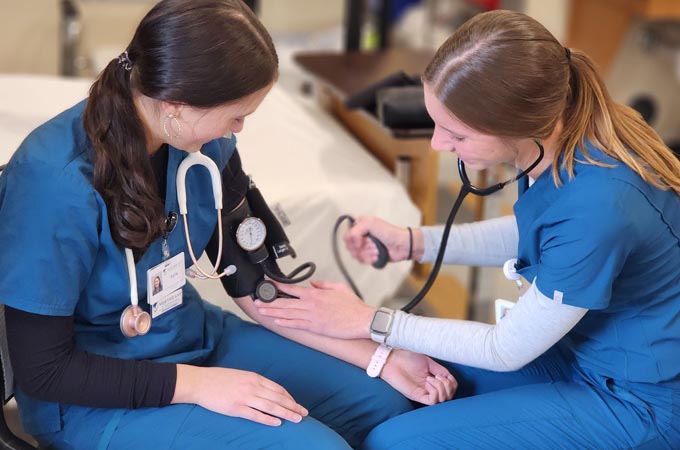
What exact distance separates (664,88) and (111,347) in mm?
3710

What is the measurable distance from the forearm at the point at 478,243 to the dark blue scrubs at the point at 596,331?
0.21m

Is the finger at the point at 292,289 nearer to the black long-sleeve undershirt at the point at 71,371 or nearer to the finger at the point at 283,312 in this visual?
the finger at the point at 283,312

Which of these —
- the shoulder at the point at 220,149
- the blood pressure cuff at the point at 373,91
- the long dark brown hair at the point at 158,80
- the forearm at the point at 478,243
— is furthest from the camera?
the blood pressure cuff at the point at 373,91

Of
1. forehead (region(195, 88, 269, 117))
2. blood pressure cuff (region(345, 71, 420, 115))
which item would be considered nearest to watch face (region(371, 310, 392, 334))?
forehead (region(195, 88, 269, 117))

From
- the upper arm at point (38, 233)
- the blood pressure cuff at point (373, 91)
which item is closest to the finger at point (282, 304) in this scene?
the upper arm at point (38, 233)

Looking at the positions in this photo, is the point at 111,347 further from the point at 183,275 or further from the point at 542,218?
the point at 542,218

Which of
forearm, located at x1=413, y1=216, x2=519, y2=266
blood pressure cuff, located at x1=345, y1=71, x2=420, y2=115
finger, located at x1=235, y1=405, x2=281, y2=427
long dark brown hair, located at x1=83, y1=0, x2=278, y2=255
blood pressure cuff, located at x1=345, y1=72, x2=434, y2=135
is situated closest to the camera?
long dark brown hair, located at x1=83, y1=0, x2=278, y2=255

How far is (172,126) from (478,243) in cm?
70

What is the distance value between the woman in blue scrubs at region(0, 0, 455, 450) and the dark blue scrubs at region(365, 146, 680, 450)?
26cm

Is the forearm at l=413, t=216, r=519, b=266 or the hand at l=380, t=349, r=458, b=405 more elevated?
the forearm at l=413, t=216, r=519, b=266

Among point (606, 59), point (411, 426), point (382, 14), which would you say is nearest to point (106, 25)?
point (382, 14)

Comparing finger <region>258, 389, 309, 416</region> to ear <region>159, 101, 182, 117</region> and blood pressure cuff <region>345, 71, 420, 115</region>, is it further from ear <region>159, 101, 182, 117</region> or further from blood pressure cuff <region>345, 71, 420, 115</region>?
blood pressure cuff <region>345, 71, 420, 115</region>

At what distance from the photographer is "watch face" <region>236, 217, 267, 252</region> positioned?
150 centimetres

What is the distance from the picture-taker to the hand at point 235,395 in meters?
1.28
